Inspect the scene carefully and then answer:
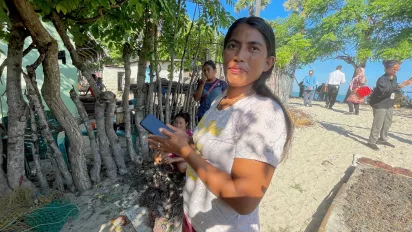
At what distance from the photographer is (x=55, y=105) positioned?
2.88m

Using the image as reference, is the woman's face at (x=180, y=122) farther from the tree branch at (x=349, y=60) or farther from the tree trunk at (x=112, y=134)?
the tree branch at (x=349, y=60)

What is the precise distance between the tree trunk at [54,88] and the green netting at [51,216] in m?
0.49

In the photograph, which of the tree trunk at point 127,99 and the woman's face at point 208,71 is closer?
the tree trunk at point 127,99

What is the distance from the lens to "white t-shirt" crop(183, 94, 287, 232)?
865 millimetres

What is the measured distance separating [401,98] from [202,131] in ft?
55.2

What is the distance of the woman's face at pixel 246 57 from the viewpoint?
3.48ft

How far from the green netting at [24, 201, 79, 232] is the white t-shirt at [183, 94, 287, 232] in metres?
2.13

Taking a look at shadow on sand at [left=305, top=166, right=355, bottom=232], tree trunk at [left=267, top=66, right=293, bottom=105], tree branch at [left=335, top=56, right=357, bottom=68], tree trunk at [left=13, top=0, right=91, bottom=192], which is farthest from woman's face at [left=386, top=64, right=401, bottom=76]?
tree branch at [left=335, top=56, right=357, bottom=68]

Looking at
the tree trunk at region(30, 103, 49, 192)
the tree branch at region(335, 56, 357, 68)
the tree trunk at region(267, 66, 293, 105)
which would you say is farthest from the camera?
the tree branch at region(335, 56, 357, 68)

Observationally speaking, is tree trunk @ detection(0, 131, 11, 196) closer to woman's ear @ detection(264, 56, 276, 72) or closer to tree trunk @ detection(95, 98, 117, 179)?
tree trunk @ detection(95, 98, 117, 179)

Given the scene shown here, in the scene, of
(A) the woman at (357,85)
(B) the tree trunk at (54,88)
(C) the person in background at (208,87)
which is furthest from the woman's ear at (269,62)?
(A) the woman at (357,85)

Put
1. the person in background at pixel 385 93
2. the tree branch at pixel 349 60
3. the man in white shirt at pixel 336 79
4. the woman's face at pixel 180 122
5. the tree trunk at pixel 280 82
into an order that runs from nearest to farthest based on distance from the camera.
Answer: the woman's face at pixel 180 122, the person in background at pixel 385 93, the tree trunk at pixel 280 82, the man in white shirt at pixel 336 79, the tree branch at pixel 349 60

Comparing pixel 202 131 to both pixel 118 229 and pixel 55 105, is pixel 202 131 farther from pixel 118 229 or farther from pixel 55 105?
pixel 55 105

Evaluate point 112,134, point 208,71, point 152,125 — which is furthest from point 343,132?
point 152,125
